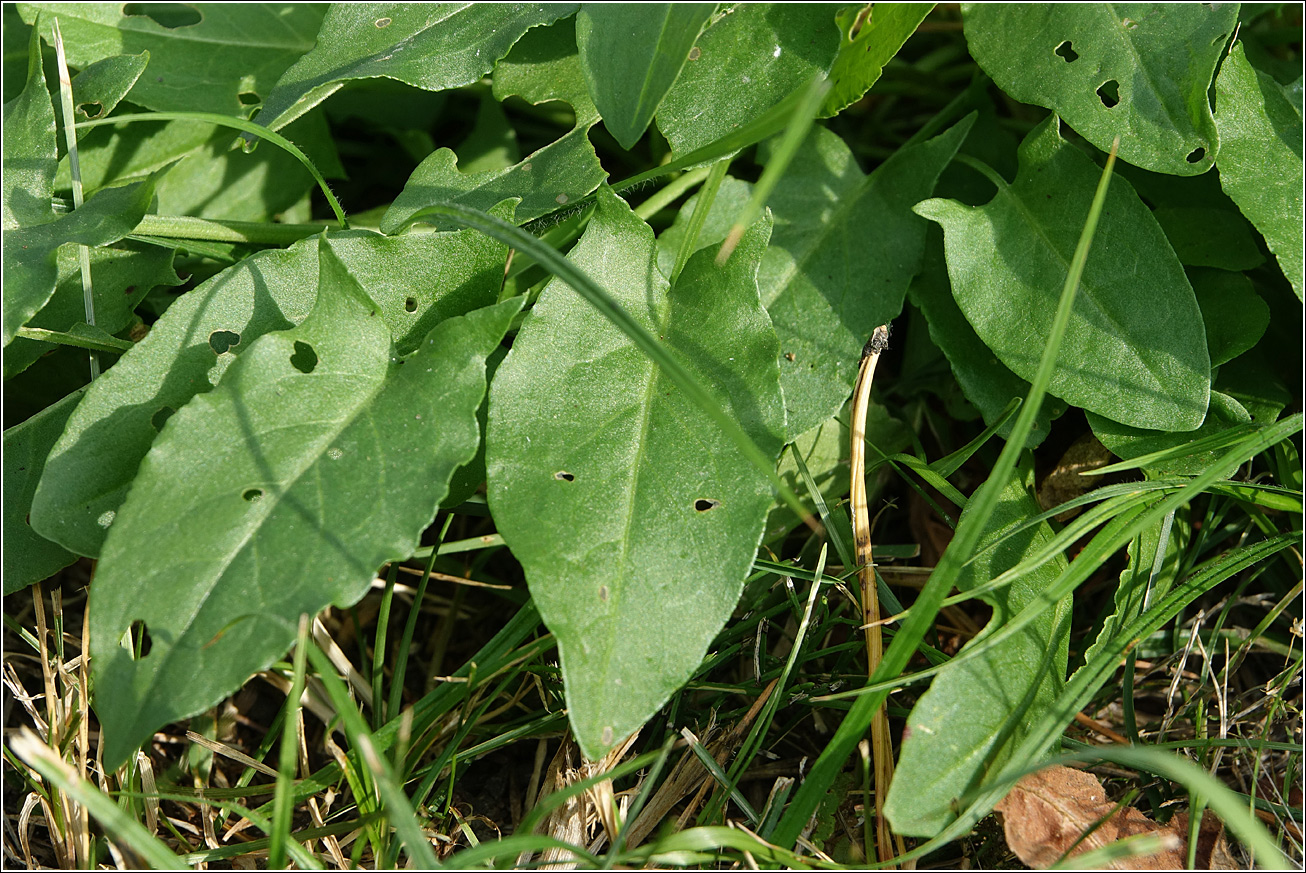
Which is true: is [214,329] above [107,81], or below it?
below

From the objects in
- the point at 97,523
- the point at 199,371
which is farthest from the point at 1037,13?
the point at 97,523

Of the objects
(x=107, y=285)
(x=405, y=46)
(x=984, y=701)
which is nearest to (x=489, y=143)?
(x=405, y=46)

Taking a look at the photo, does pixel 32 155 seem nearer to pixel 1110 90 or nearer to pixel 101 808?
pixel 101 808

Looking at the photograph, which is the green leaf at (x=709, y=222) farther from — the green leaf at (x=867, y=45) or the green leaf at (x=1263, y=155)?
the green leaf at (x=1263, y=155)

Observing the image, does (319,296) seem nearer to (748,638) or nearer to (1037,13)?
(748,638)

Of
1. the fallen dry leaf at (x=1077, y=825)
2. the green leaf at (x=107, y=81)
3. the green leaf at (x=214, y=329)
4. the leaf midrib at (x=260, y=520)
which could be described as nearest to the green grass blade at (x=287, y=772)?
the leaf midrib at (x=260, y=520)

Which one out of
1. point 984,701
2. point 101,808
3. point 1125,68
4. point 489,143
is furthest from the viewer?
point 489,143

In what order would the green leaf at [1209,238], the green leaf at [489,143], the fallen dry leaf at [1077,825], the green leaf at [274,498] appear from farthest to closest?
the green leaf at [489,143] < the green leaf at [1209,238] < the fallen dry leaf at [1077,825] < the green leaf at [274,498]
